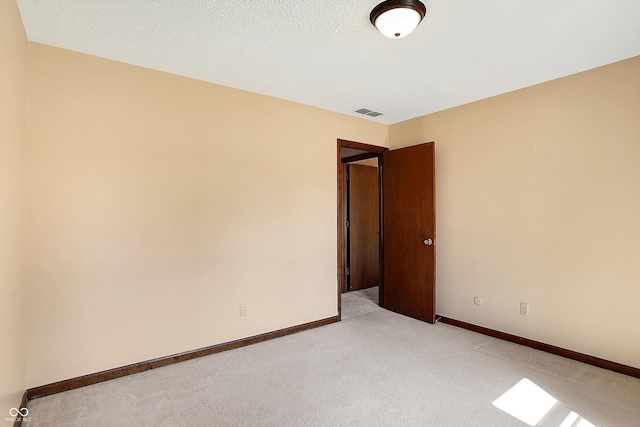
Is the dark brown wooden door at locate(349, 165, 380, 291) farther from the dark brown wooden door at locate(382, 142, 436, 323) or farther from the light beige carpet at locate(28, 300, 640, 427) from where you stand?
the light beige carpet at locate(28, 300, 640, 427)

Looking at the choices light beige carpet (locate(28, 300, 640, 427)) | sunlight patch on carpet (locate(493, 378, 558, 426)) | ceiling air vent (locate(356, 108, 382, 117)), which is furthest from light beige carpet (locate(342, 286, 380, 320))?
ceiling air vent (locate(356, 108, 382, 117))

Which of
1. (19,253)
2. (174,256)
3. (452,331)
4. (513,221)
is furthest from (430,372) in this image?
(19,253)

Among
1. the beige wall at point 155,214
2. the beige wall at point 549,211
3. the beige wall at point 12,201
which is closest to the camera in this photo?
the beige wall at point 12,201

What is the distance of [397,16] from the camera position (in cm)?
188

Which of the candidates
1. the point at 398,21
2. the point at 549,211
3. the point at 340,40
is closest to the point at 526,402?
the point at 549,211

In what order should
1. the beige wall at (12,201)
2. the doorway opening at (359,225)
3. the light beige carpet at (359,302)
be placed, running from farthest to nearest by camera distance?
the doorway opening at (359,225)
the light beige carpet at (359,302)
the beige wall at (12,201)

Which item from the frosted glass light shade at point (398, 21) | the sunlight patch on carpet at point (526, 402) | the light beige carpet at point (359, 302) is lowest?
the light beige carpet at point (359, 302)

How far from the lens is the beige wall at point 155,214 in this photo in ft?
7.57

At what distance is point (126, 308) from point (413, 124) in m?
3.76

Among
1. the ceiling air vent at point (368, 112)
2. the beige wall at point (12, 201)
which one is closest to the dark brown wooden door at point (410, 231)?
the ceiling air vent at point (368, 112)

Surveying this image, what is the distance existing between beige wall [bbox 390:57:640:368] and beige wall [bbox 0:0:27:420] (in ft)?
12.5

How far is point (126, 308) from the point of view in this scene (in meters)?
2.57

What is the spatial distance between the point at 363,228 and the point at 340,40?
145 inches

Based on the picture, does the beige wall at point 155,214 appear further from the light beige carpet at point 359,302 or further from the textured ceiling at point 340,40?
the light beige carpet at point 359,302
